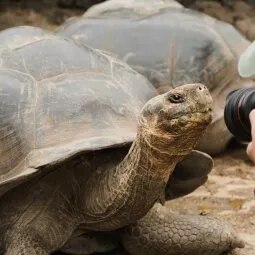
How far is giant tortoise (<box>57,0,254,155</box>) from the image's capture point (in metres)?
4.62

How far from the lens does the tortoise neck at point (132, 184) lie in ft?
7.63

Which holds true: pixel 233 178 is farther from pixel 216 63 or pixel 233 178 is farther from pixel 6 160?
pixel 6 160

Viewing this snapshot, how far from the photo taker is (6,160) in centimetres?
255

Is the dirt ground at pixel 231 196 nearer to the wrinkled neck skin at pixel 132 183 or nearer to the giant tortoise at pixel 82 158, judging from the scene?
the giant tortoise at pixel 82 158

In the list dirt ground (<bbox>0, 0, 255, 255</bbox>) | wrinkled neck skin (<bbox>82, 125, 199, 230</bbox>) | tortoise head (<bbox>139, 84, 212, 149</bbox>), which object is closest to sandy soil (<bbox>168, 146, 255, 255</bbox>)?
dirt ground (<bbox>0, 0, 255, 255</bbox>)

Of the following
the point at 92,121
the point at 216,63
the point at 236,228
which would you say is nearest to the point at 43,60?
the point at 92,121

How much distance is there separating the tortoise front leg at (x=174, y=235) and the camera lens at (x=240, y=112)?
20.6 inches

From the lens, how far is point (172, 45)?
473 cm

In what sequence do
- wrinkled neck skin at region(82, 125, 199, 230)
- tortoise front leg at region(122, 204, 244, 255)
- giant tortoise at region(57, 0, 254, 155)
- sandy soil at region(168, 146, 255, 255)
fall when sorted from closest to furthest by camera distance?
wrinkled neck skin at region(82, 125, 199, 230)
tortoise front leg at region(122, 204, 244, 255)
sandy soil at region(168, 146, 255, 255)
giant tortoise at region(57, 0, 254, 155)

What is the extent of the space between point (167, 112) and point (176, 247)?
797mm

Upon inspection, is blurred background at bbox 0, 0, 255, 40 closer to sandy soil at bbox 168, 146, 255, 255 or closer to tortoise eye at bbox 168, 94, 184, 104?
sandy soil at bbox 168, 146, 255, 255

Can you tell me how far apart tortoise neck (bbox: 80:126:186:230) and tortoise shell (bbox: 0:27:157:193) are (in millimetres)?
127

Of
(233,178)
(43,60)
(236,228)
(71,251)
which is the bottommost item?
(233,178)

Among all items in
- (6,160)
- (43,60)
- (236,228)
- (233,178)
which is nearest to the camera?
(6,160)
